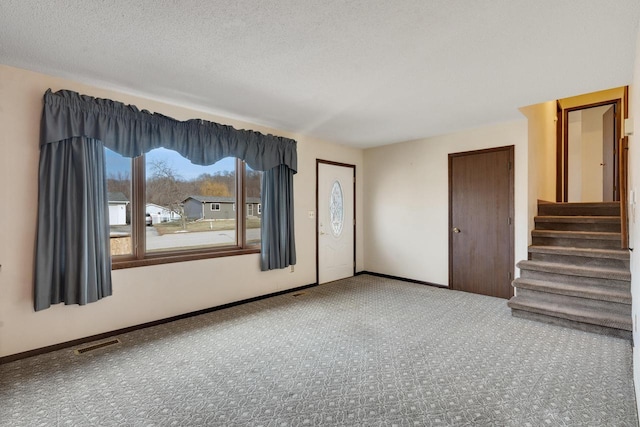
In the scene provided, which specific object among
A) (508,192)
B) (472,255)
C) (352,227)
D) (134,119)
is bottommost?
(472,255)

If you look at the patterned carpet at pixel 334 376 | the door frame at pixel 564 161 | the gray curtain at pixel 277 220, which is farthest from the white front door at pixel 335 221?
the door frame at pixel 564 161

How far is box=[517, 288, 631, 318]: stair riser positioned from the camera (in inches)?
121

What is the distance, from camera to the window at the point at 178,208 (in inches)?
128

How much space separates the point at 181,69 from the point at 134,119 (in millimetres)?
875

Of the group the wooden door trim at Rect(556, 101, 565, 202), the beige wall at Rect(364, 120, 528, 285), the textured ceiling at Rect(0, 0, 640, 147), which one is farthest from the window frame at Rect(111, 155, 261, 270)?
the wooden door trim at Rect(556, 101, 565, 202)

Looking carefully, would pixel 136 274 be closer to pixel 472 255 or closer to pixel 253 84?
pixel 253 84

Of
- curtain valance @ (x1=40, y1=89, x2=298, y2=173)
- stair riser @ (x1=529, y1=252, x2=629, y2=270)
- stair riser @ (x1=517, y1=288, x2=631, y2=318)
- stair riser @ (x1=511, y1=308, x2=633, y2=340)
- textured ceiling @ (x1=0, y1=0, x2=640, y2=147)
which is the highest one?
textured ceiling @ (x1=0, y1=0, x2=640, y2=147)

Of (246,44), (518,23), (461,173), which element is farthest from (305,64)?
(461,173)

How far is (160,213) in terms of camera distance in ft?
11.5

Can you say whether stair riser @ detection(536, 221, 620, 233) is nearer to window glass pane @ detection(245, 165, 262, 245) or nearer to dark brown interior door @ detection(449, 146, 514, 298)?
dark brown interior door @ detection(449, 146, 514, 298)

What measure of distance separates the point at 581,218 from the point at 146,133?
5331 mm

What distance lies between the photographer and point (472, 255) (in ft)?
14.9

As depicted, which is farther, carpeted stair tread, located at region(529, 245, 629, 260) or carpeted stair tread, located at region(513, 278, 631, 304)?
carpeted stair tread, located at region(529, 245, 629, 260)

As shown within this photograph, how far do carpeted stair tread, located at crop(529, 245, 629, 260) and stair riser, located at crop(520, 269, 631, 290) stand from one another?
29cm
